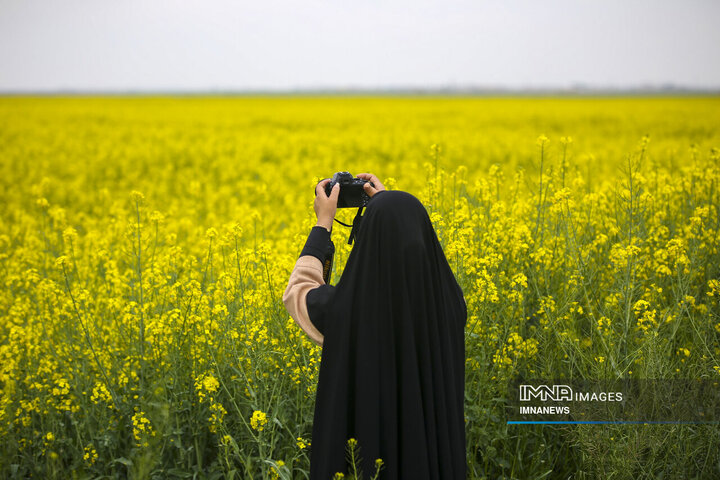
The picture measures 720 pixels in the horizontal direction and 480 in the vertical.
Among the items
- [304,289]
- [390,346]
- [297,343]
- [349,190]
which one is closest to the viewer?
[390,346]

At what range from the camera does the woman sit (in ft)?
5.83

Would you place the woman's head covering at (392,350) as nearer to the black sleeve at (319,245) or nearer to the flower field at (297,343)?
the black sleeve at (319,245)

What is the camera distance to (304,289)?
6.48 feet

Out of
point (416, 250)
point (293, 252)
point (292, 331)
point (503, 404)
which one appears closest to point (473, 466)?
point (503, 404)

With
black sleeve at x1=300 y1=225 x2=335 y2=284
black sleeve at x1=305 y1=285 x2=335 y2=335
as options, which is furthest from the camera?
black sleeve at x1=305 y1=285 x2=335 y2=335

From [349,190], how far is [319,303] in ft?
1.60

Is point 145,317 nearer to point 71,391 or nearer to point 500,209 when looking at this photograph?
point 71,391

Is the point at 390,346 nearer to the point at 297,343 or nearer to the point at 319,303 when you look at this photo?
the point at 319,303

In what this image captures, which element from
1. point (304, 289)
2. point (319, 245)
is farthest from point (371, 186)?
point (304, 289)

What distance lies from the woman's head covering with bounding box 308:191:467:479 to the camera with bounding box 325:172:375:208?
0.34m

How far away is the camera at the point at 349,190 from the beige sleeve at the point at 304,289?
0.28m

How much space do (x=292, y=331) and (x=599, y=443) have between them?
1567mm

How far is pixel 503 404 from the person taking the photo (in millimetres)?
3076

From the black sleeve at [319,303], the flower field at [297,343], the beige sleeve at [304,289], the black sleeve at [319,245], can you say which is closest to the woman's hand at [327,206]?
the black sleeve at [319,245]
